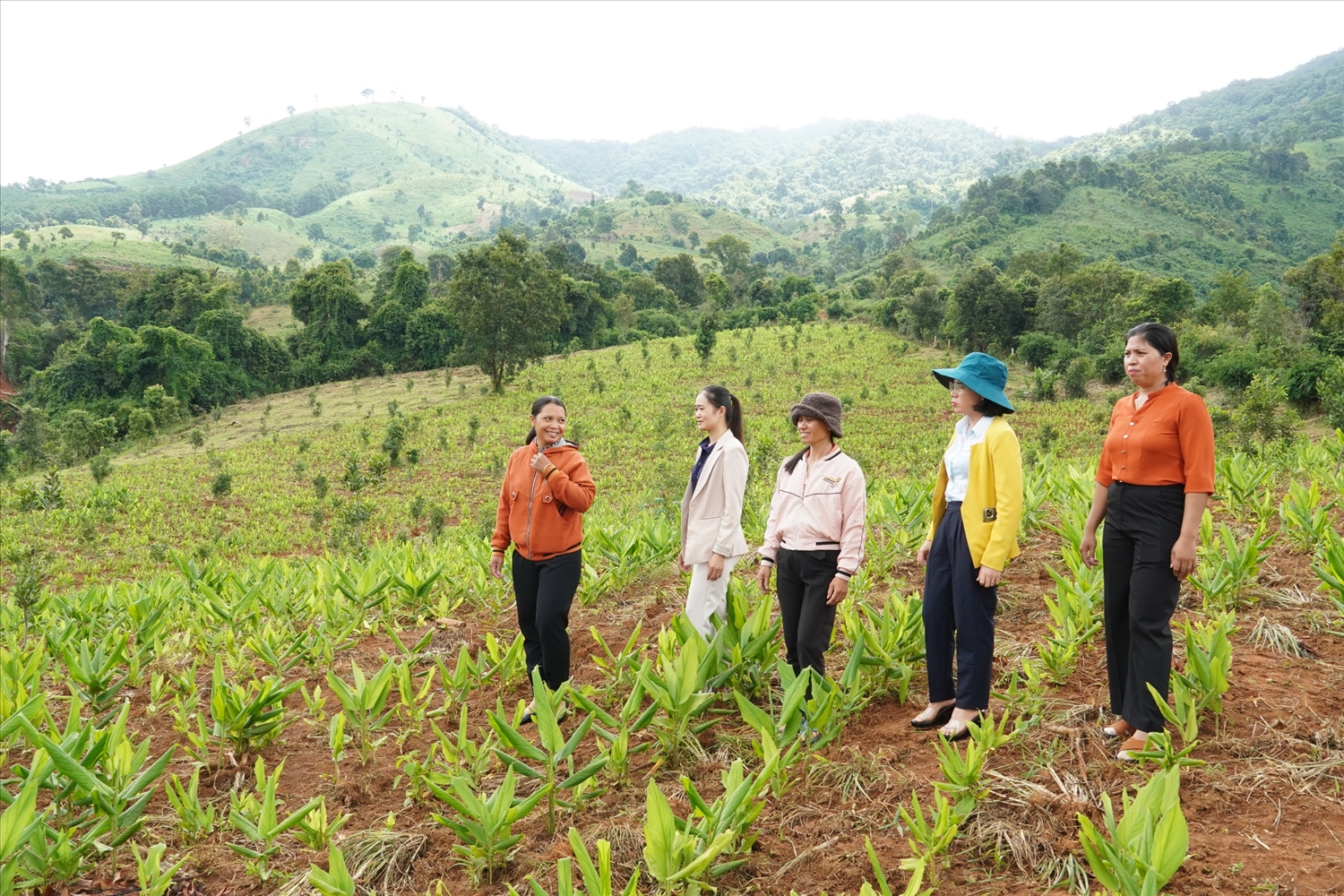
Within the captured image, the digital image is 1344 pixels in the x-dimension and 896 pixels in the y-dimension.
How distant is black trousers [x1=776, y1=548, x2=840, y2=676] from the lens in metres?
3.21

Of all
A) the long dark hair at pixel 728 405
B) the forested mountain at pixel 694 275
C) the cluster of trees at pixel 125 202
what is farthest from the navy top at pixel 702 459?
the cluster of trees at pixel 125 202

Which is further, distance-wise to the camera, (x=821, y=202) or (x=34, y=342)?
(x=821, y=202)

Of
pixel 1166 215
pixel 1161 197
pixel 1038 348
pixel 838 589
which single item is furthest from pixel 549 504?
pixel 1161 197

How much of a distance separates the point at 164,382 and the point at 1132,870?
37057mm

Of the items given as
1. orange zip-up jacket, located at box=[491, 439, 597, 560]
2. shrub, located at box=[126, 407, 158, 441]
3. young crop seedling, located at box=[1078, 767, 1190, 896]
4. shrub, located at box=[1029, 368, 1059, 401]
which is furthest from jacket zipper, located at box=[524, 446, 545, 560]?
shrub, located at box=[126, 407, 158, 441]

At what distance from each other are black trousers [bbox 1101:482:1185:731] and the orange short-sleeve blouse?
0.17ft

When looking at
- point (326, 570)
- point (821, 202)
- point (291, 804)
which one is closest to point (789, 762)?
point (291, 804)

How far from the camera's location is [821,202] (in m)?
196

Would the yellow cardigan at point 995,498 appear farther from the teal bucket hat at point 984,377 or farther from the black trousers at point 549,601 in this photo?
the black trousers at point 549,601

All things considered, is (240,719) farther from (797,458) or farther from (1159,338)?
(1159,338)

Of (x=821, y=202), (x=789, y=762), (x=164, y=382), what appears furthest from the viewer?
(x=821, y=202)

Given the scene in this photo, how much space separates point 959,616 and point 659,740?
3.99ft

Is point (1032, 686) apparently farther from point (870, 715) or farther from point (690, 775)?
point (690, 775)

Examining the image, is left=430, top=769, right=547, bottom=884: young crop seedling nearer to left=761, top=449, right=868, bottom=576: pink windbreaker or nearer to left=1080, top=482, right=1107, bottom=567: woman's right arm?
left=761, top=449, right=868, bottom=576: pink windbreaker
